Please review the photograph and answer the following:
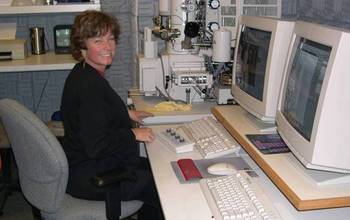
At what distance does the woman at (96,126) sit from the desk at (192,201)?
22 cm

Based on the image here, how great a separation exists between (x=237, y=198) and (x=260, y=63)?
62 centimetres

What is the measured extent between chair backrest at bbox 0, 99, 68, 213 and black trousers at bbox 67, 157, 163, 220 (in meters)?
0.12

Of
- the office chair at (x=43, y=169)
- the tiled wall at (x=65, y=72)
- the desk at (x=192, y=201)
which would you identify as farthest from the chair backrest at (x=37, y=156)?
the tiled wall at (x=65, y=72)

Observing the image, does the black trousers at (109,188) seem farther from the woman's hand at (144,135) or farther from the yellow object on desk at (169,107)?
the yellow object on desk at (169,107)

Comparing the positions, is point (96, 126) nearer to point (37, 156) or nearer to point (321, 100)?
point (37, 156)

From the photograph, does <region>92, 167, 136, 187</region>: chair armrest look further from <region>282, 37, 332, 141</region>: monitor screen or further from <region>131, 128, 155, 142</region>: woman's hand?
<region>282, 37, 332, 141</region>: monitor screen

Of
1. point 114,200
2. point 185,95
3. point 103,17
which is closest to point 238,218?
point 114,200

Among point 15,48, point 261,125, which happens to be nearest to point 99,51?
point 261,125

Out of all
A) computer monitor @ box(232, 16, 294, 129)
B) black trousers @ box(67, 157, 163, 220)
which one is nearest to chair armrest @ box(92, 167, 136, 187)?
black trousers @ box(67, 157, 163, 220)

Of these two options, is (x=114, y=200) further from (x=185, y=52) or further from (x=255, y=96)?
(x=185, y=52)

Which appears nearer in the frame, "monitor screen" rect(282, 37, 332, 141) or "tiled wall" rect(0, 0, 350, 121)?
"monitor screen" rect(282, 37, 332, 141)

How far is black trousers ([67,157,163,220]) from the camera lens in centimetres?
169

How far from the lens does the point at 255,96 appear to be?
1.75 meters

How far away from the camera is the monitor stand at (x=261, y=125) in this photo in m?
1.69
